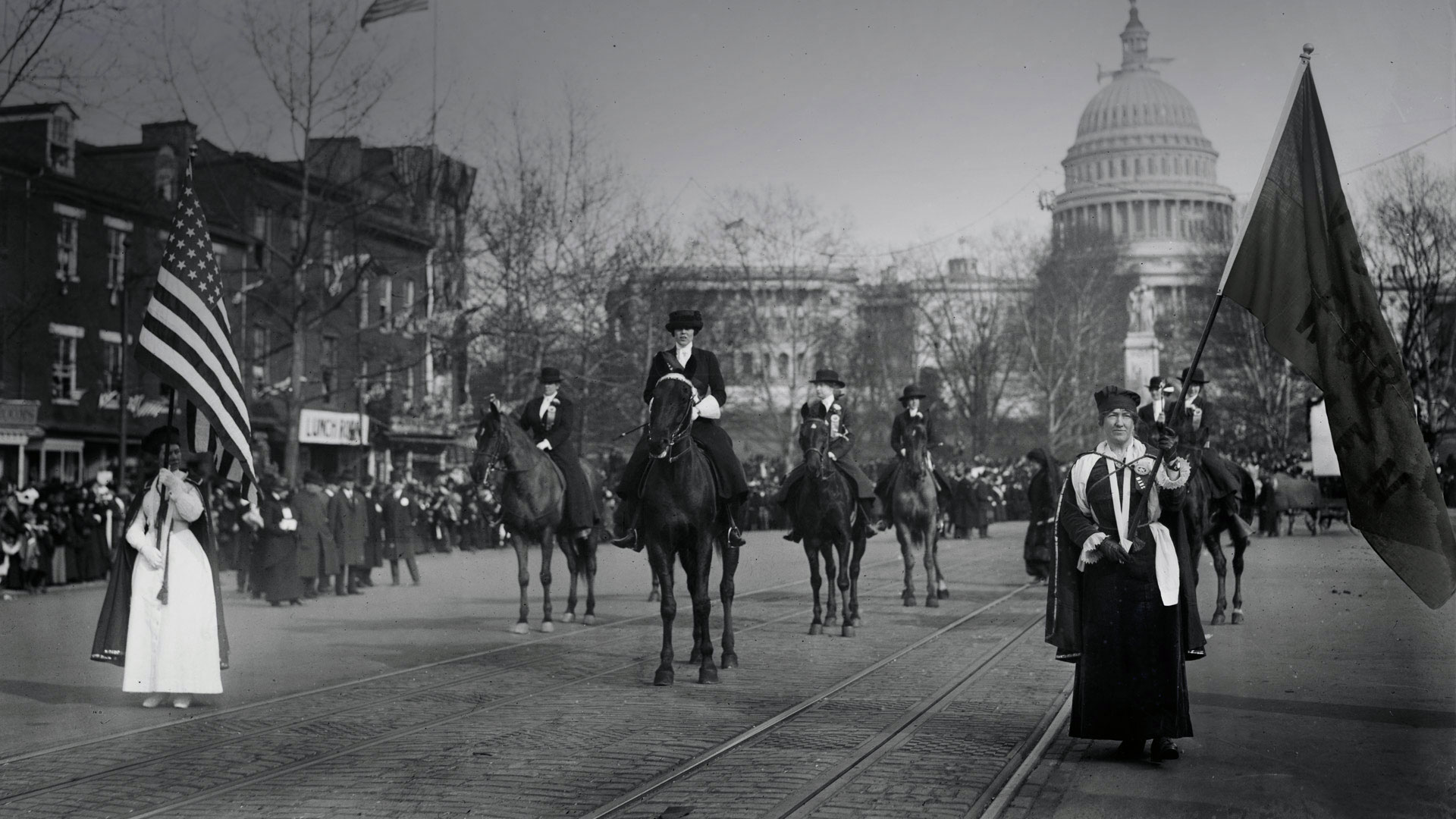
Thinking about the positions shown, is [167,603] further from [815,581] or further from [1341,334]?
[1341,334]

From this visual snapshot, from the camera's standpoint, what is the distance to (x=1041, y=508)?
20703 mm

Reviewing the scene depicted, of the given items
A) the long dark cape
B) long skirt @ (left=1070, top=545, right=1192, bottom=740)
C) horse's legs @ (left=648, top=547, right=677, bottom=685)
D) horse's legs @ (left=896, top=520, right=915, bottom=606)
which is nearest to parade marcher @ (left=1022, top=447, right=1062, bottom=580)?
horse's legs @ (left=896, top=520, right=915, bottom=606)

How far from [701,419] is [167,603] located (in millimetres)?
4157

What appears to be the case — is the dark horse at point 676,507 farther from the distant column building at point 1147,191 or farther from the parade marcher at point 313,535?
the distant column building at point 1147,191

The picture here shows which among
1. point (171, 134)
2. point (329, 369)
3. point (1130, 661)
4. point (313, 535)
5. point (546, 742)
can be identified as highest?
point (171, 134)

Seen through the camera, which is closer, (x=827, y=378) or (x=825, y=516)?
(x=825, y=516)

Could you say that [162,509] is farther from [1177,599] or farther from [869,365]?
[869,365]

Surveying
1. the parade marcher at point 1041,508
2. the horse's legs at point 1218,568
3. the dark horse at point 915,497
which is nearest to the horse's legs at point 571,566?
the dark horse at point 915,497

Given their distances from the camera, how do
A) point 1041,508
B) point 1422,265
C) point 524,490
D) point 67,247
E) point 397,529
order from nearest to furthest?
1. point 524,490
2. point 1041,508
3. point 397,529
4. point 1422,265
5. point 67,247

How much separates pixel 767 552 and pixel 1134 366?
25174 millimetres

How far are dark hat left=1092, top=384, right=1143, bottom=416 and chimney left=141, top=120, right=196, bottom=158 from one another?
2012cm

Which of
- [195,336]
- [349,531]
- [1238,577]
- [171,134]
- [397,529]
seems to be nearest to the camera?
[195,336]

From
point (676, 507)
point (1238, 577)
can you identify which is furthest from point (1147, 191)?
point (676, 507)

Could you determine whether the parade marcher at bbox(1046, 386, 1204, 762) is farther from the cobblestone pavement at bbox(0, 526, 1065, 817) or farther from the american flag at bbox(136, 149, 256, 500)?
the american flag at bbox(136, 149, 256, 500)
